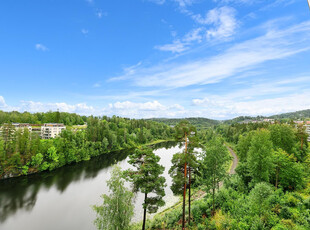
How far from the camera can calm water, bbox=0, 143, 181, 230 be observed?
2044 centimetres

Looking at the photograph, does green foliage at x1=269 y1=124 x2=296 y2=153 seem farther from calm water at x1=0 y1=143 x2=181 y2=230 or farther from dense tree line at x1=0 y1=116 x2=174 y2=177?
dense tree line at x1=0 y1=116 x2=174 y2=177

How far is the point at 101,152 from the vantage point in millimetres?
63406

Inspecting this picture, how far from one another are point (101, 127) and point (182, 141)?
60558mm

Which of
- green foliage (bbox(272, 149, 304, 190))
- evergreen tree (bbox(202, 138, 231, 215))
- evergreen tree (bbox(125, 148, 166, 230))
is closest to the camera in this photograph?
evergreen tree (bbox(125, 148, 166, 230))

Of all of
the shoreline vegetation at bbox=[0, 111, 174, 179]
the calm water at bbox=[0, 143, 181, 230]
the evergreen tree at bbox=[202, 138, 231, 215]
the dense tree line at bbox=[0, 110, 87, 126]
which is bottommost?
the calm water at bbox=[0, 143, 181, 230]

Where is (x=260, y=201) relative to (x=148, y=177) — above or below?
below

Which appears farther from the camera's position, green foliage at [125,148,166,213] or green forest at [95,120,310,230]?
green foliage at [125,148,166,213]

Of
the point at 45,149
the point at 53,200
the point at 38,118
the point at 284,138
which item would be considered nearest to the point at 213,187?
the point at 284,138

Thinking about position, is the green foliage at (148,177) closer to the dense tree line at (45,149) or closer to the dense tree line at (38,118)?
the dense tree line at (45,149)

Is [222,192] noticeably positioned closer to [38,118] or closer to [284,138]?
[284,138]

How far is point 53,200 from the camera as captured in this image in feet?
85.8

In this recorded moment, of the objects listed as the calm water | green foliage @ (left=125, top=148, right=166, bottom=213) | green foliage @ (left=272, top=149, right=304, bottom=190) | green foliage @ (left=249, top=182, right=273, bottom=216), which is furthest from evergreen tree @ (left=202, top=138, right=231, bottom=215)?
the calm water

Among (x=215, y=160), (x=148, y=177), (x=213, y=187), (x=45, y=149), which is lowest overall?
(x=45, y=149)

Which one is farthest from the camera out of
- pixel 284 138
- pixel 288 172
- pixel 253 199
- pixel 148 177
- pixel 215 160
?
pixel 284 138
